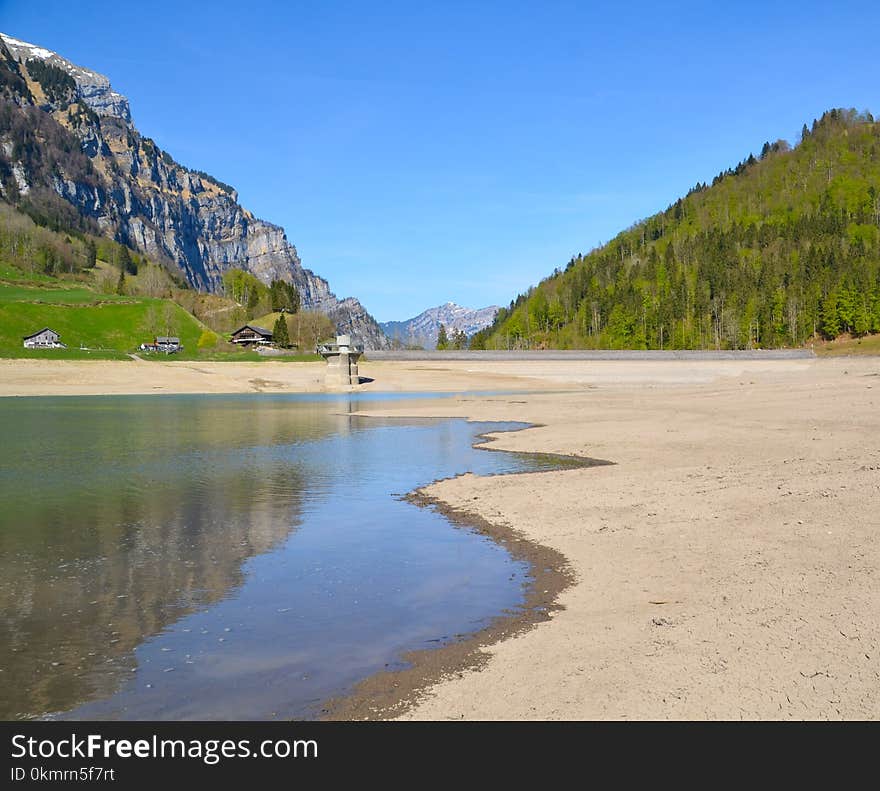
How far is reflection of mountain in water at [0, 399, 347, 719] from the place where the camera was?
9.70 metres

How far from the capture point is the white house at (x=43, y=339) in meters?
145

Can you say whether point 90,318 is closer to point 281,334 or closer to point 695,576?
point 281,334

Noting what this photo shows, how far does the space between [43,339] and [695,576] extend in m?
162

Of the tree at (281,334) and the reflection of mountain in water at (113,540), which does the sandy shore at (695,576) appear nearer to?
the reflection of mountain in water at (113,540)

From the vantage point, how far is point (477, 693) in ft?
26.2

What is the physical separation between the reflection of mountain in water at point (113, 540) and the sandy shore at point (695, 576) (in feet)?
15.6

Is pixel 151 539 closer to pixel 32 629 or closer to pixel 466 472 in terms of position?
pixel 32 629

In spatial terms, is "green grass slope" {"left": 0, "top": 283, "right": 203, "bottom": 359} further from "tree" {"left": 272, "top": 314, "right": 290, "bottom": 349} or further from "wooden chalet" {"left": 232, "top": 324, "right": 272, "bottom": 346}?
"tree" {"left": 272, "top": 314, "right": 290, "bottom": 349}

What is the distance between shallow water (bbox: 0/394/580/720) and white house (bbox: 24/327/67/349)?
131124mm

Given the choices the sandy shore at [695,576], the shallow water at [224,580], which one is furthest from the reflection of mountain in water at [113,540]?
the sandy shore at [695,576]

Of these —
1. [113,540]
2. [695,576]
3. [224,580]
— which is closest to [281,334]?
[113,540]
